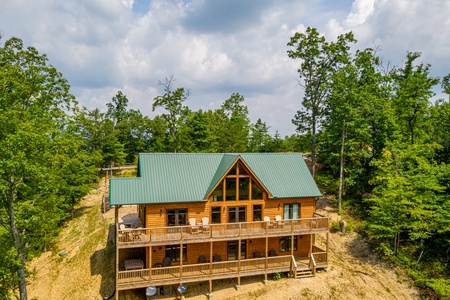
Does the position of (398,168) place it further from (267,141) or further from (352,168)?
(267,141)

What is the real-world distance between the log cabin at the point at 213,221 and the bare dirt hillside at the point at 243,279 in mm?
945

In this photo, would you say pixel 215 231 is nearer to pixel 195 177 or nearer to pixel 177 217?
pixel 177 217

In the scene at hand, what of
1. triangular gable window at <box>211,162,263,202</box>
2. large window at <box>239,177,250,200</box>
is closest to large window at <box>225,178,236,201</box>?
triangular gable window at <box>211,162,263,202</box>

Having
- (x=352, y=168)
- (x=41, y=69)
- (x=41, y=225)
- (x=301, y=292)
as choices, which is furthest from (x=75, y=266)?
(x=352, y=168)

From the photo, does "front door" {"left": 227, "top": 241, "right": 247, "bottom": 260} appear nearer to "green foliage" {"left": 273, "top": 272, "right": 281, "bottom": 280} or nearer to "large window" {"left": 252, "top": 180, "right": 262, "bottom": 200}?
"green foliage" {"left": 273, "top": 272, "right": 281, "bottom": 280}

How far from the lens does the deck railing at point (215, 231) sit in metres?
19.3

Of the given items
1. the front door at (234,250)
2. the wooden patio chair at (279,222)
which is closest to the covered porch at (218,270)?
the front door at (234,250)

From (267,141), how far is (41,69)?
3640 cm

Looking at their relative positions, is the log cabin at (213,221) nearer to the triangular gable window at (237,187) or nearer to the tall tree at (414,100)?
the triangular gable window at (237,187)

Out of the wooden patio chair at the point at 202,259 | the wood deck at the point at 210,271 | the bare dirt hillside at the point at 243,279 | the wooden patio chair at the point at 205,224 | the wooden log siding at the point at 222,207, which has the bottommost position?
the bare dirt hillside at the point at 243,279

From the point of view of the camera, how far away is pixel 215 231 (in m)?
20.9

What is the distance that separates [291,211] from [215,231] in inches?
265

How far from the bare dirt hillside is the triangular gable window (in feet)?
19.6

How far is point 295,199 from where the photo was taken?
24.0 meters
